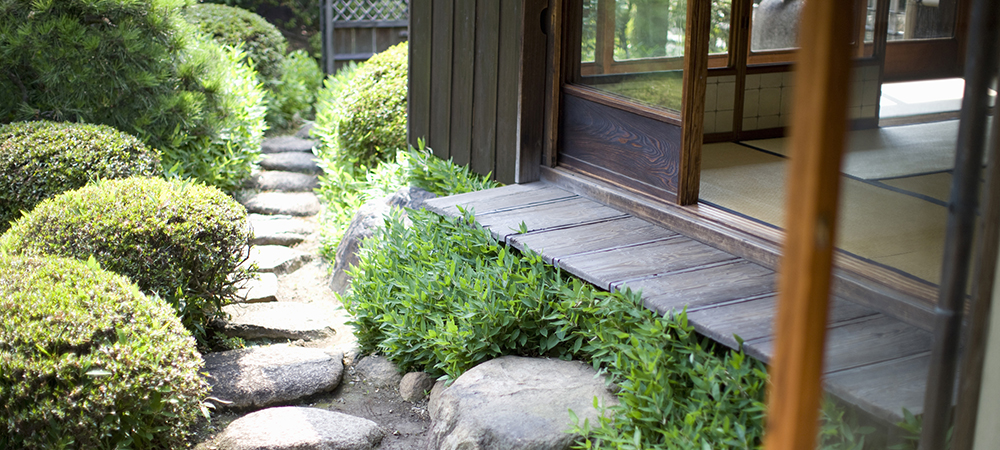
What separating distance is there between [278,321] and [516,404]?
6.94ft

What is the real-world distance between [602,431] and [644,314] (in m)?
0.46

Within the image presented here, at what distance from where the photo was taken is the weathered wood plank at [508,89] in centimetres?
455

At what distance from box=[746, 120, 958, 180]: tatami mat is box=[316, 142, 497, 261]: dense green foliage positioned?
2201 millimetres

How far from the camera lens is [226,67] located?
6695 millimetres

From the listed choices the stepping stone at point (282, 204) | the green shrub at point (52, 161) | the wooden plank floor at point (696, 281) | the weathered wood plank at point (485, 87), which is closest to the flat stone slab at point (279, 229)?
the stepping stone at point (282, 204)

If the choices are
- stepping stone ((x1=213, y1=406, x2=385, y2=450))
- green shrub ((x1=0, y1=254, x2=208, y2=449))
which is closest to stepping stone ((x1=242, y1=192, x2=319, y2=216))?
green shrub ((x1=0, y1=254, x2=208, y2=449))

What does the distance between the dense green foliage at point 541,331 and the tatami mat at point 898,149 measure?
205 cm

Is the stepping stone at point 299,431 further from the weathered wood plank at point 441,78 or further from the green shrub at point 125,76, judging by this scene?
the green shrub at point 125,76

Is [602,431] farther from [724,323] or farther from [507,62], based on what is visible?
[507,62]

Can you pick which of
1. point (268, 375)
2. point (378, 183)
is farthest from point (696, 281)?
point (378, 183)

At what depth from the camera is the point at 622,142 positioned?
13.2 ft

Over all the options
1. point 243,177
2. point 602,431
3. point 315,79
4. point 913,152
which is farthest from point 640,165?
point 315,79

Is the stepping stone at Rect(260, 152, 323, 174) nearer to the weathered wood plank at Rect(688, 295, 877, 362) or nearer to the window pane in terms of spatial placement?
the window pane

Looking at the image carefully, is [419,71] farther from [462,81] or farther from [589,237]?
[589,237]
